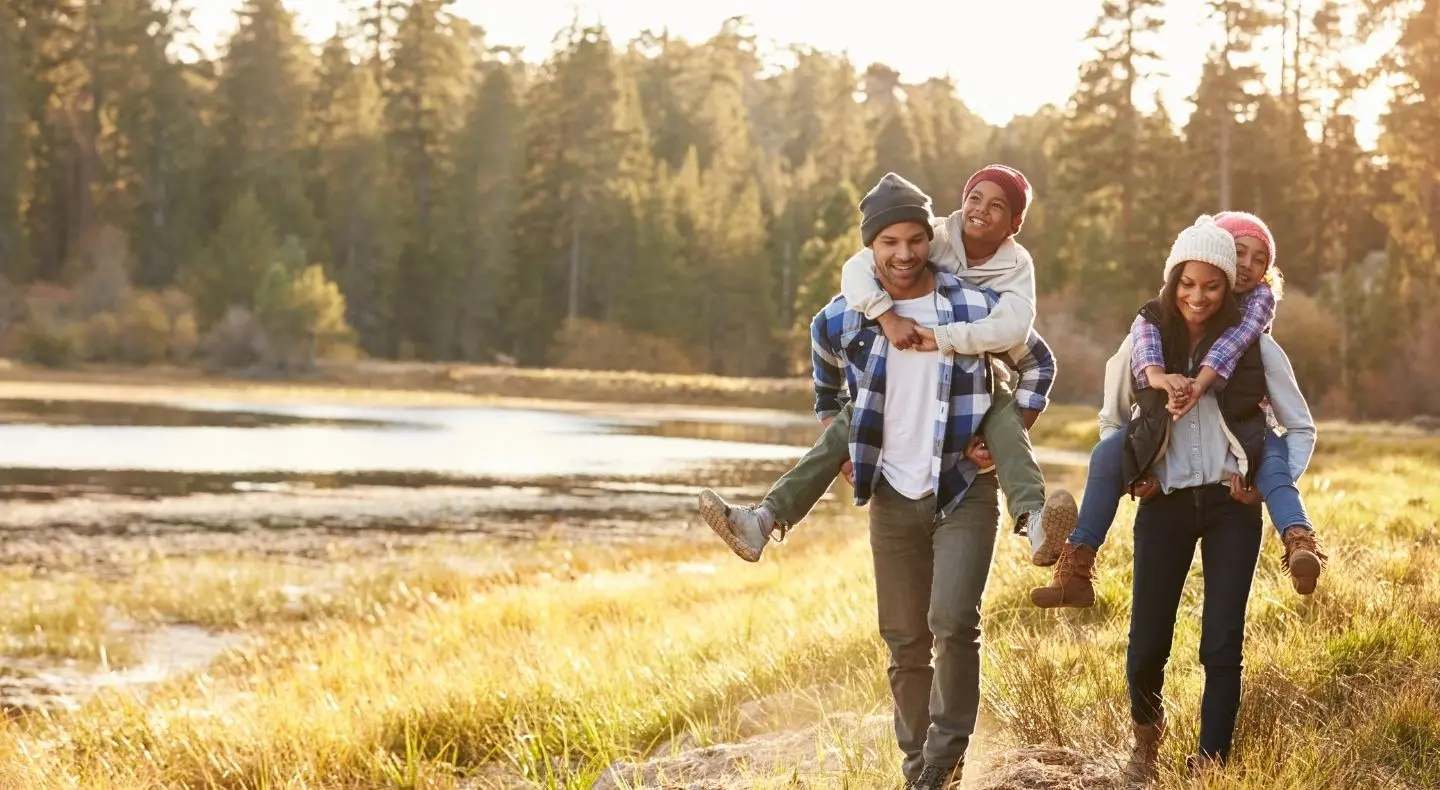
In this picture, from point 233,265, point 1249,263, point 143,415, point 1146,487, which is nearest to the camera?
point 1146,487

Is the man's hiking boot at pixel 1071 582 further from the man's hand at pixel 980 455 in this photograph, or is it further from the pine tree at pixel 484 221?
the pine tree at pixel 484 221

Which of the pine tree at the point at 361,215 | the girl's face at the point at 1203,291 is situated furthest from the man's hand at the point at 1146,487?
the pine tree at the point at 361,215

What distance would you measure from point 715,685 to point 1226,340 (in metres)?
3.13

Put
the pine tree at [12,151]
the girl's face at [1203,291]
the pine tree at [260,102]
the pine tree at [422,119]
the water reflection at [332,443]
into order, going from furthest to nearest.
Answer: the pine tree at [422,119]
the pine tree at [260,102]
the pine tree at [12,151]
the water reflection at [332,443]
the girl's face at [1203,291]

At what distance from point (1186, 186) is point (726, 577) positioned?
118 ft

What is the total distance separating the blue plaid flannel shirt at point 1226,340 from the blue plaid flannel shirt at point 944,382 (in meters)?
0.25

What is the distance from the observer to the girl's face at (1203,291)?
3.97 metres

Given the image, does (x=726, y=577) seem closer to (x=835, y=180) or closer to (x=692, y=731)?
(x=692, y=731)

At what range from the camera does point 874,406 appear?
161 inches

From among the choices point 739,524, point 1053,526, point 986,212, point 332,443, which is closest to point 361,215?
point 332,443

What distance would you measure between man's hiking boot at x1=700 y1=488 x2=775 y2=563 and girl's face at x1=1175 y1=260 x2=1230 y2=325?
1.36 m

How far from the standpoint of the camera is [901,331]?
401 cm

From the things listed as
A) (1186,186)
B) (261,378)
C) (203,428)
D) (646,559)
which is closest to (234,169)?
(261,378)

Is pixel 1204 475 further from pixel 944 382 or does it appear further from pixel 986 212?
pixel 986 212
